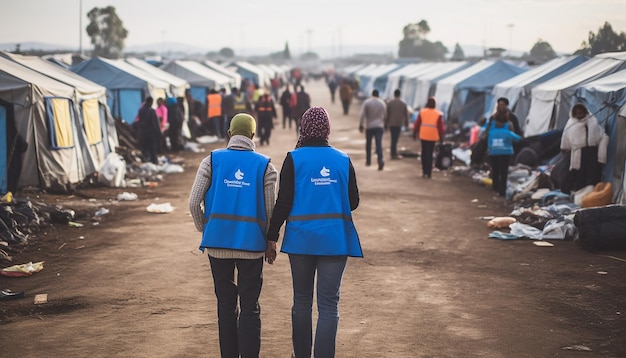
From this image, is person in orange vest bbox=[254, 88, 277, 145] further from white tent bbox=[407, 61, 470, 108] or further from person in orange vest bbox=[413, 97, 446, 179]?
white tent bbox=[407, 61, 470, 108]

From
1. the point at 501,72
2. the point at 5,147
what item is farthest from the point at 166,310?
the point at 501,72

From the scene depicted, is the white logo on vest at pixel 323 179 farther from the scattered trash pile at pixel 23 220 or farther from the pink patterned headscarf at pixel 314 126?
the scattered trash pile at pixel 23 220

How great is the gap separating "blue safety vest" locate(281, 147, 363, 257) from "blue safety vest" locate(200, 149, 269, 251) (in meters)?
0.24

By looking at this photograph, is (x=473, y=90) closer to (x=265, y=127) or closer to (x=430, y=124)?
(x=265, y=127)

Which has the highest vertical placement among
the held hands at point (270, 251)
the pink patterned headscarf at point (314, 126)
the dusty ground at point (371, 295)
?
the pink patterned headscarf at point (314, 126)

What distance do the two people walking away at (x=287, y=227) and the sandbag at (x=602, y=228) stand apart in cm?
564

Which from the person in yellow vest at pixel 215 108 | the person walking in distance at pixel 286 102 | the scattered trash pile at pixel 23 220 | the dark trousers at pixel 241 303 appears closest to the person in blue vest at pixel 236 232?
the dark trousers at pixel 241 303

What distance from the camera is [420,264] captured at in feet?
31.4

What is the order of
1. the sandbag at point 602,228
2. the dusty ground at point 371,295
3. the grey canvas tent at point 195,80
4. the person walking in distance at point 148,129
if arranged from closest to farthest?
the dusty ground at point 371,295
the sandbag at point 602,228
the person walking in distance at point 148,129
the grey canvas tent at point 195,80

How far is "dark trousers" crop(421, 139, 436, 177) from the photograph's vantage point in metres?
17.4

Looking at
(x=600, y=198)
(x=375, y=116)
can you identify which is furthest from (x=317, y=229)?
(x=375, y=116)

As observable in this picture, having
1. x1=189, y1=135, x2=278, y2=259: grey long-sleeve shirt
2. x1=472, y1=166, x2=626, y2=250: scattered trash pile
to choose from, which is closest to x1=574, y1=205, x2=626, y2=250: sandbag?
x1=472, y1=166, x2=626, y2=250: scattered trash pile

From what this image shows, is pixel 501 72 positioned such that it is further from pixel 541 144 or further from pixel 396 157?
pixel 541 144

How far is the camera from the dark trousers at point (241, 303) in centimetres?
537
